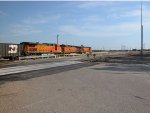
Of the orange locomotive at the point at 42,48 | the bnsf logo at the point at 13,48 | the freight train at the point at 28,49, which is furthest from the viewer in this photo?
the orange locomotive at the point at 42,48

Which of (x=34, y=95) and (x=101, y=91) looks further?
(x=101, y=91)

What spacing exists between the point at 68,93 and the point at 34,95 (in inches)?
66.4

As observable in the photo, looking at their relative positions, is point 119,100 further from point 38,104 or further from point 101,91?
point 38,104

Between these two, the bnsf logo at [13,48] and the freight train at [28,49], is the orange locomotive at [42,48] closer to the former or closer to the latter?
the freight train at [28,49]

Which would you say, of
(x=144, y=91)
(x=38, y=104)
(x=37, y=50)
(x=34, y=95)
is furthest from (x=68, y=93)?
(x=37, y=50)

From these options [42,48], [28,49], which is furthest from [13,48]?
[42,48]

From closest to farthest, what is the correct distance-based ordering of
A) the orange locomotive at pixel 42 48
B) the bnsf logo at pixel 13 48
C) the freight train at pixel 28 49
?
the freight train at pixel 28 49
the bnsf logo at pixel 13 48
the orange locomotive at pixel 42 48

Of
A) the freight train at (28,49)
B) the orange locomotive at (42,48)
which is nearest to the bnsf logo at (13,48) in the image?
the freight train at (28,49)

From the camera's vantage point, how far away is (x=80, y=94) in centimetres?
1246

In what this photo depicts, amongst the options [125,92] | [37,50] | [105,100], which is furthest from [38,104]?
[37,50]

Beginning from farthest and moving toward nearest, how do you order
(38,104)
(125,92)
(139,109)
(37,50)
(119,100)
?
1. (37,50)
2. (125,92)
3. (119,100)
4. (38,104)
5. (139,109)

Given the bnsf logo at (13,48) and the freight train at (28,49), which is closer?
the freight train at (28,49)

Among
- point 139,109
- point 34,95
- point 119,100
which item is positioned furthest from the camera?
point 34,95

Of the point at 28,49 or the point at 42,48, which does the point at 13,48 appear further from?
the point at 42,48
